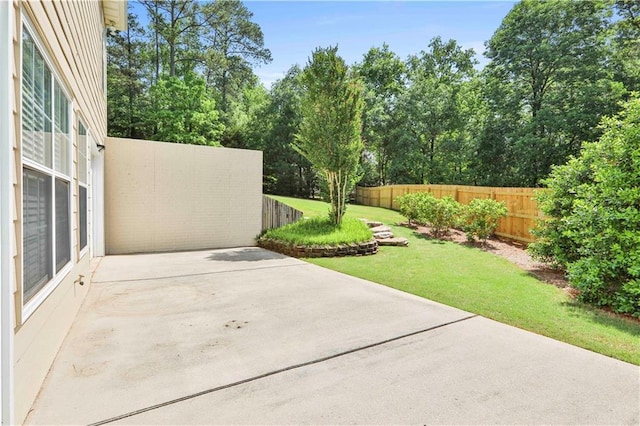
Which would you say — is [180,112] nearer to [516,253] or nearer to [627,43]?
[516,253]

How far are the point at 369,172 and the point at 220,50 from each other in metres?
12.9

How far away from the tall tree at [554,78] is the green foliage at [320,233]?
521 inches

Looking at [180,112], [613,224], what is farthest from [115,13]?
[180,112]

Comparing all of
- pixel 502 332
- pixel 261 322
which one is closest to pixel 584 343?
pixel 502 332

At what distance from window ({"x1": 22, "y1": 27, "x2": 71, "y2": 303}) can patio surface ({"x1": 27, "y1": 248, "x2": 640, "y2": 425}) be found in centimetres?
81

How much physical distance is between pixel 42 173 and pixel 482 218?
29.6ft

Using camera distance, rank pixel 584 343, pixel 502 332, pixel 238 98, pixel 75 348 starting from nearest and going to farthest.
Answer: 1. pixel 75 348
2. pixel 584 343
3. pixel 502 332
4. pixel 238 98

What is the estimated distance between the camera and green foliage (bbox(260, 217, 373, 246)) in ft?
25.8

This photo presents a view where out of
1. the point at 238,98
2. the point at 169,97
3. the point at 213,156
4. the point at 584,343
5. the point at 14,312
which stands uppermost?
the point at 238,98

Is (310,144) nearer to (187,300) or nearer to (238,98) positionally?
(187,300)

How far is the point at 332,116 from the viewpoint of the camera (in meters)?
8.67

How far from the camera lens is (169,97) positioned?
57.3 feet

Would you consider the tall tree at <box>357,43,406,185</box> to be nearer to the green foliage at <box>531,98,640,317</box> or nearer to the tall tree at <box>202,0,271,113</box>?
the tall tree at <box>202,0,271,113</box>

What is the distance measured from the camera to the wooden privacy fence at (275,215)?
31.7ft
